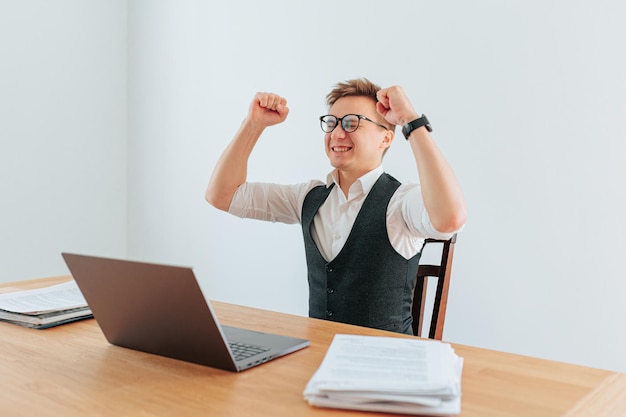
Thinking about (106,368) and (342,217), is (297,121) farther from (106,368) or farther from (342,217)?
(106,368)

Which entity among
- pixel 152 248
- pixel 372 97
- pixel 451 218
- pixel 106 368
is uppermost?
pixel 372 97

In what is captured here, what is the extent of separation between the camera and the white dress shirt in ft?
5.63

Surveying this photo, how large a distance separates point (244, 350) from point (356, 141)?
886mm

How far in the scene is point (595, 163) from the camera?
2055 millimetres

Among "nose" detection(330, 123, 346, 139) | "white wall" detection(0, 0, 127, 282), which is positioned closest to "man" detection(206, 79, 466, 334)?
"nose" detection(330, 123, 346, 139)

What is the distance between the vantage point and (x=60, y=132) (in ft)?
10.7

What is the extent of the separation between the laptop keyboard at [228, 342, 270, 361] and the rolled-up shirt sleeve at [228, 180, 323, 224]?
3.05 feet

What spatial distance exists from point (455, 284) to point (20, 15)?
2.38 m

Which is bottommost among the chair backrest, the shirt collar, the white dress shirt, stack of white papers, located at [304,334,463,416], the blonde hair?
the chair backrest

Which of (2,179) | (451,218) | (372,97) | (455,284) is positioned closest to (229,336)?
(451,218)

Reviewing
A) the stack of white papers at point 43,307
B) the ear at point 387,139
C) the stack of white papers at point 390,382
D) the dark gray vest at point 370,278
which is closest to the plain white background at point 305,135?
the ear at point 387,139

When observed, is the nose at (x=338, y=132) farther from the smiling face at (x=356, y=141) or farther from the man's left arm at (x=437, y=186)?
the man's left arm at (x=437, y=186)

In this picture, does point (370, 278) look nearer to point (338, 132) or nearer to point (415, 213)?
point (415, 213)

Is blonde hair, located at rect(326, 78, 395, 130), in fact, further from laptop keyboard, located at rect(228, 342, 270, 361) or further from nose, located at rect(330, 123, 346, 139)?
laptop keyboard, located at rect(228, 342, 270, 361)
